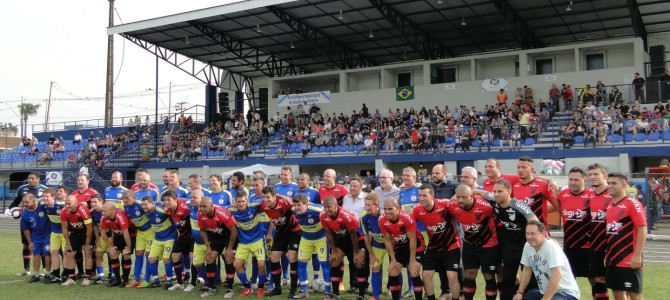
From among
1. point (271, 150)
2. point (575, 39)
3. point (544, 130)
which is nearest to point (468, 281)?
point (544, 130)

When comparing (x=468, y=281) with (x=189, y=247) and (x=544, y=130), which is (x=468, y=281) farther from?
(x=544, y=130)

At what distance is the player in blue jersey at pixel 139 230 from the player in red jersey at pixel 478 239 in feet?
19.4

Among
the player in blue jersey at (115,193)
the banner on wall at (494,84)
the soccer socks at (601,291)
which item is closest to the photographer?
the soccer socks at (601,291)

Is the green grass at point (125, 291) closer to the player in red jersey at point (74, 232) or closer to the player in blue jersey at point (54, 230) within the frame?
the player in blue jersey at point (54, 230)


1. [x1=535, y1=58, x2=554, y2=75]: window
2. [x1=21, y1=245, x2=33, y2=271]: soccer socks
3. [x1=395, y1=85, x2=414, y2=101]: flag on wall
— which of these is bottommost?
[x1=21, y1=245, x2=33, y2=271]: soccer socks

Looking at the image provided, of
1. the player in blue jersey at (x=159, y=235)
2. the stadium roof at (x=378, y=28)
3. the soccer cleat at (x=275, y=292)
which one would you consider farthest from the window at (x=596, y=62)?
the player in blue jersey at (x=159, y=235)

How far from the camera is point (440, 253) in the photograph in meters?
8.51

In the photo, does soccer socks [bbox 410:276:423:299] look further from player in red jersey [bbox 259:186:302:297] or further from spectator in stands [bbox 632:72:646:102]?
spectator in stands [bbox 632:72:646:102]

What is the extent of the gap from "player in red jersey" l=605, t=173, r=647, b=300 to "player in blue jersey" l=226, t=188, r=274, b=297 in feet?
17.8

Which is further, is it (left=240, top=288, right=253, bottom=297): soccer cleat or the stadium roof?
the stadium roof

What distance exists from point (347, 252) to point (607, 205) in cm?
407

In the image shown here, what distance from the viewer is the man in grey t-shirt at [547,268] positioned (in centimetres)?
639

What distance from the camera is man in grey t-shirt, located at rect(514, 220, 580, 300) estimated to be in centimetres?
639

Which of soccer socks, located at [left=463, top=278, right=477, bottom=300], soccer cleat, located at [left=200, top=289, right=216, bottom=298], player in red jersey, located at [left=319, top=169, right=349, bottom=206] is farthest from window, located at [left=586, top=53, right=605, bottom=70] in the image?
soccer cleat, located at [left=200, top=289, right=216, bottom=298]
